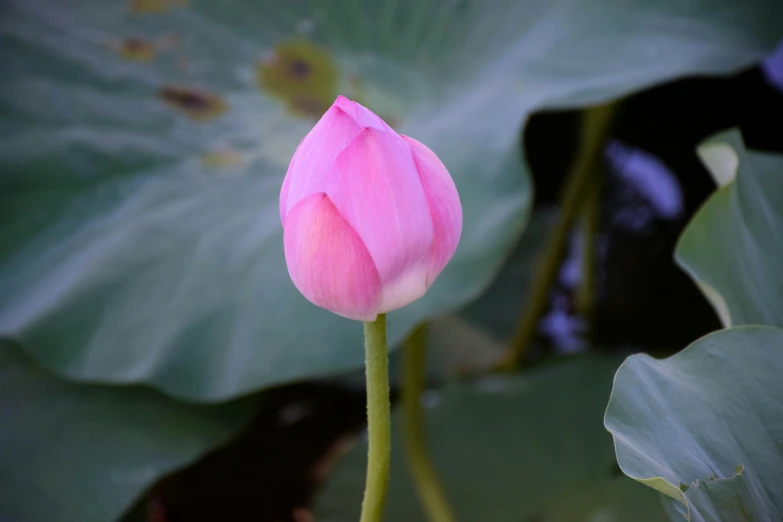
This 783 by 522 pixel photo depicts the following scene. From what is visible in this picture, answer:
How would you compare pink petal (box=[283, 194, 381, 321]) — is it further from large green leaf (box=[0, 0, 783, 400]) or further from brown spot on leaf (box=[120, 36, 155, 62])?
brown spot on leaf (box=[120, 36, 155, 62])

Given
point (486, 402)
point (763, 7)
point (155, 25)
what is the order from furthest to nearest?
point (486, 402)
point (155, 25)
point (763, 7)

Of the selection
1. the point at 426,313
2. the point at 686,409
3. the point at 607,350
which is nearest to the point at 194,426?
the point at 426,313

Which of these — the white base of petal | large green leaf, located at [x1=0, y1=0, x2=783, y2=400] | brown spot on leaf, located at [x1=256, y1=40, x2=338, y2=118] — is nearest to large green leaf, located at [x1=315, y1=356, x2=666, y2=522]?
large green leaf, located at [x1=0, y1=0, x2=783, y2=400]

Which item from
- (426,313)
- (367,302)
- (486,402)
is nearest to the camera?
(367,302)

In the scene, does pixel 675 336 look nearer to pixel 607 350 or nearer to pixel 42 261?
pixel 607 350

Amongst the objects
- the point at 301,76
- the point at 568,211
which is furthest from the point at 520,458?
the point at 301,76

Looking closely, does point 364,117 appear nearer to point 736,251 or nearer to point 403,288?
point 403,288
